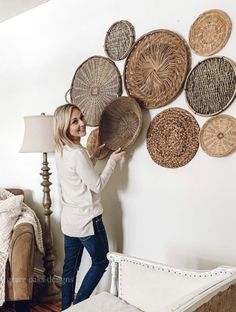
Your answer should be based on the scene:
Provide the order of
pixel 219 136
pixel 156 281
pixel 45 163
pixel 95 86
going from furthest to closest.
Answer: pixel 45 163, pixel 95 86, pixel 219 136, pixel 156 281

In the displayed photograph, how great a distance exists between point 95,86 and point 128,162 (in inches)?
24.1

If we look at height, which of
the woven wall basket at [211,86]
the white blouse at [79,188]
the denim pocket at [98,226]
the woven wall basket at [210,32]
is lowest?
the denim pocket at [98,226]

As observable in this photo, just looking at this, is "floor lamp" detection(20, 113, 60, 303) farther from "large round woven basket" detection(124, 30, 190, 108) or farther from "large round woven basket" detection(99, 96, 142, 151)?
"large round woven basket" detection(124, 30, 190, 108)

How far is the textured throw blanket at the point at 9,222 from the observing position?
88.6 inches

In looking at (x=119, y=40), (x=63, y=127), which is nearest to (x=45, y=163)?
(x=63, y=127)

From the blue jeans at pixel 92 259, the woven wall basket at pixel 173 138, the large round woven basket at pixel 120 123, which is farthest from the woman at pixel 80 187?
the woven wall basket at pixel 173 138

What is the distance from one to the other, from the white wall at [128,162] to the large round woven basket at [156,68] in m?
0.07

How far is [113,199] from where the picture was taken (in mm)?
2414

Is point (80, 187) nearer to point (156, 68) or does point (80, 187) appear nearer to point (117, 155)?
point (117, 155)

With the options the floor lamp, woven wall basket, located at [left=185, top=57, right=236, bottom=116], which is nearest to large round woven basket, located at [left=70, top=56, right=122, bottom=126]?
the floor lamp

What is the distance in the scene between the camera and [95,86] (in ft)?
7.91

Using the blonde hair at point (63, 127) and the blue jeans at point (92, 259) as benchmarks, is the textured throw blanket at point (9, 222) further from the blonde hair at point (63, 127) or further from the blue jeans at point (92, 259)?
the blonde hair at point (63, 127)

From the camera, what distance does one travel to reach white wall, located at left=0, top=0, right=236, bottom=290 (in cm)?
190

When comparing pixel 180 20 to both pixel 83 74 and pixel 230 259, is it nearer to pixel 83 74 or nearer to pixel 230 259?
pixel 83 74
